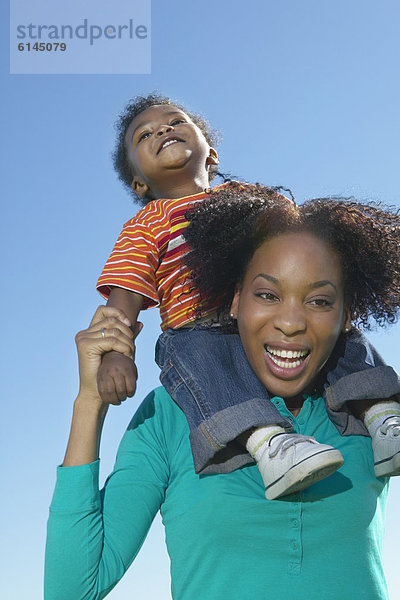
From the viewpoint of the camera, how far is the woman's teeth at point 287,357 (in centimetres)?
278

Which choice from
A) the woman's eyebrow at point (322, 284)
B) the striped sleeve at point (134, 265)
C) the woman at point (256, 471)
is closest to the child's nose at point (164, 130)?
the striped sleeve at point (134, 265)

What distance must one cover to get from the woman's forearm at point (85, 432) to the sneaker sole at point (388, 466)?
1045 mm

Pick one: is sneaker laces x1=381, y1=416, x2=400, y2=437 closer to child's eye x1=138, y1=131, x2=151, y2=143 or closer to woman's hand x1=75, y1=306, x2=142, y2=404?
woman's hand x1=75, y1=306, x2=142, y2=404

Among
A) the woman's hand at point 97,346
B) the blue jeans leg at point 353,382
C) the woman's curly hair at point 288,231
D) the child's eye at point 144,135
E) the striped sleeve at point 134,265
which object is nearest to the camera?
the woman's hand at point 97,346

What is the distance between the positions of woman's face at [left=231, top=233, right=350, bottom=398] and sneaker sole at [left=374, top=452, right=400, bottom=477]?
1.36 ft

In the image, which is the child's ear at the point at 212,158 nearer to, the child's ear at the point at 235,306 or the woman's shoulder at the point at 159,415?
the child's ear at the point at 235,306

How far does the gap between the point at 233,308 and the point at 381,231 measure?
745 mm

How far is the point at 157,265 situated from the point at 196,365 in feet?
2.41

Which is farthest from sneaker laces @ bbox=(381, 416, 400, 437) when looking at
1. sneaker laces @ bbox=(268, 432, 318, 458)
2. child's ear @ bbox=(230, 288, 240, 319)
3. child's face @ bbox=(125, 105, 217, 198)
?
child's face @ bbox=(125, 105, 217, 198)

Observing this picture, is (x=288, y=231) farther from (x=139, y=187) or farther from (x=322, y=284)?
(x=139, y=187)

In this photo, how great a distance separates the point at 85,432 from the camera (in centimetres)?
254

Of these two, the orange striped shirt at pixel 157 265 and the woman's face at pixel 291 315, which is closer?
the woman's face at pixel 291 315

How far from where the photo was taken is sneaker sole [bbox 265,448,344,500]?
7.88ft

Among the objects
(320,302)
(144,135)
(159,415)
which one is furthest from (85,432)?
(144,135)
